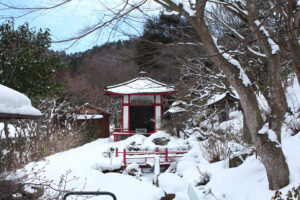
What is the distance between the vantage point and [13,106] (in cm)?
225

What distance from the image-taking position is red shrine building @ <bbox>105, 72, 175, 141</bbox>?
49.7 ft

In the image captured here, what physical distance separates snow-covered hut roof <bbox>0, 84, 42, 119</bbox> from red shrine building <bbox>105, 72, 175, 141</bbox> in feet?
40.0

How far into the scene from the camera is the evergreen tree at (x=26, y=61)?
5.14 m

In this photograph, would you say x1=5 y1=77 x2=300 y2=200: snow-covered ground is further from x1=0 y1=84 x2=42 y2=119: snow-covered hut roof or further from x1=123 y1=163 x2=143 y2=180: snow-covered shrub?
x1=0 y1=84 x2=42 y2=119: snow-covered hut roof

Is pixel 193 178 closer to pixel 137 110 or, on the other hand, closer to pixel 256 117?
pixel 256 117

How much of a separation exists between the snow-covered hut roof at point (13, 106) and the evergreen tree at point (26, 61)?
292 cm

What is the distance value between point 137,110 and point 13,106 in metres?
13.9

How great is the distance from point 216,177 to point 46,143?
815 centimetres

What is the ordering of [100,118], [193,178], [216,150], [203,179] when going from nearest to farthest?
[203,179] < [193,178] < [216,150] < [100,118]

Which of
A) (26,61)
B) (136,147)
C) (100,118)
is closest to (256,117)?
(26,61)

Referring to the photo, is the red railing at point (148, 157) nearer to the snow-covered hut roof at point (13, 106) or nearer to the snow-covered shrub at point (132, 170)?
the snow-covered shrub at point (132, 170)

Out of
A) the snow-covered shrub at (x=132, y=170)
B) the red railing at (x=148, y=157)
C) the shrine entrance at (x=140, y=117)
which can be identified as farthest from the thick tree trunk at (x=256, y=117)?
the shrine entrance at (x=140, y=117)

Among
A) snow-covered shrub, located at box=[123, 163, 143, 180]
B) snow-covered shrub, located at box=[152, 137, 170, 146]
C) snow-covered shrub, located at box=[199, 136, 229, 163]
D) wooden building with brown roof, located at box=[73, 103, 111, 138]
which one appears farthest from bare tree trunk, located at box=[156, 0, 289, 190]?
wooden building with brown roof, located at box=[73, 103, 111, 138]

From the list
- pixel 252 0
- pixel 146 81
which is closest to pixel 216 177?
pixel 252 0
